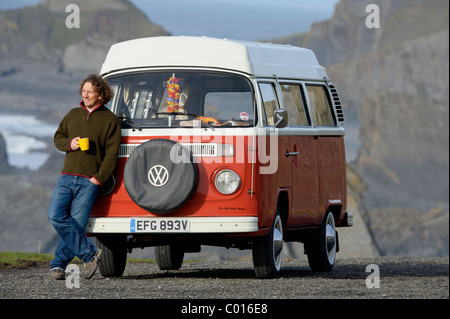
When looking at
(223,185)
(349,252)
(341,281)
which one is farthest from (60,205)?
(349,252)

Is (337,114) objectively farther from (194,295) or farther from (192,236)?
(194,295)

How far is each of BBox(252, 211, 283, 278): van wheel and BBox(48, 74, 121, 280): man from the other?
178 centimetres

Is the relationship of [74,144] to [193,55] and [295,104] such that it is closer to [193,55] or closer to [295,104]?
[193,55]

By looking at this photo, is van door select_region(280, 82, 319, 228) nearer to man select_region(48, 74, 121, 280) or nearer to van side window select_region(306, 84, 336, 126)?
van side window select_region(306, 84, 336, 126)

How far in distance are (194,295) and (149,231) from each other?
1.43m

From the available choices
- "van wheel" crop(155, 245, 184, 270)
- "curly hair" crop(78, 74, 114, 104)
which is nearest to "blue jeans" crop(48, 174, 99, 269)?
"curly hair" crop(78, 74, 114, 104)

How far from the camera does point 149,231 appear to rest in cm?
1035

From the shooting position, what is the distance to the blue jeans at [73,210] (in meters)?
10.2

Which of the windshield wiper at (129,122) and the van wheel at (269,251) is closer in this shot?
the windshield wiper at (129,122)

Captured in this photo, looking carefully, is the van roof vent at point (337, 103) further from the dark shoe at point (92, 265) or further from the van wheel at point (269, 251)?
the dark shoe at point (92, 265)

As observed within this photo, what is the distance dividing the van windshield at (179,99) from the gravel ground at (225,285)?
1749mm

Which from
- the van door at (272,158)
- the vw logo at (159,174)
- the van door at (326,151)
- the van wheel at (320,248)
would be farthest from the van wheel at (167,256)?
the vw logo at (159,174)

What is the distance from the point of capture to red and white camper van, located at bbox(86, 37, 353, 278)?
10.3 m

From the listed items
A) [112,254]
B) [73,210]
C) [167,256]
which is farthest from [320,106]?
[73,210]
